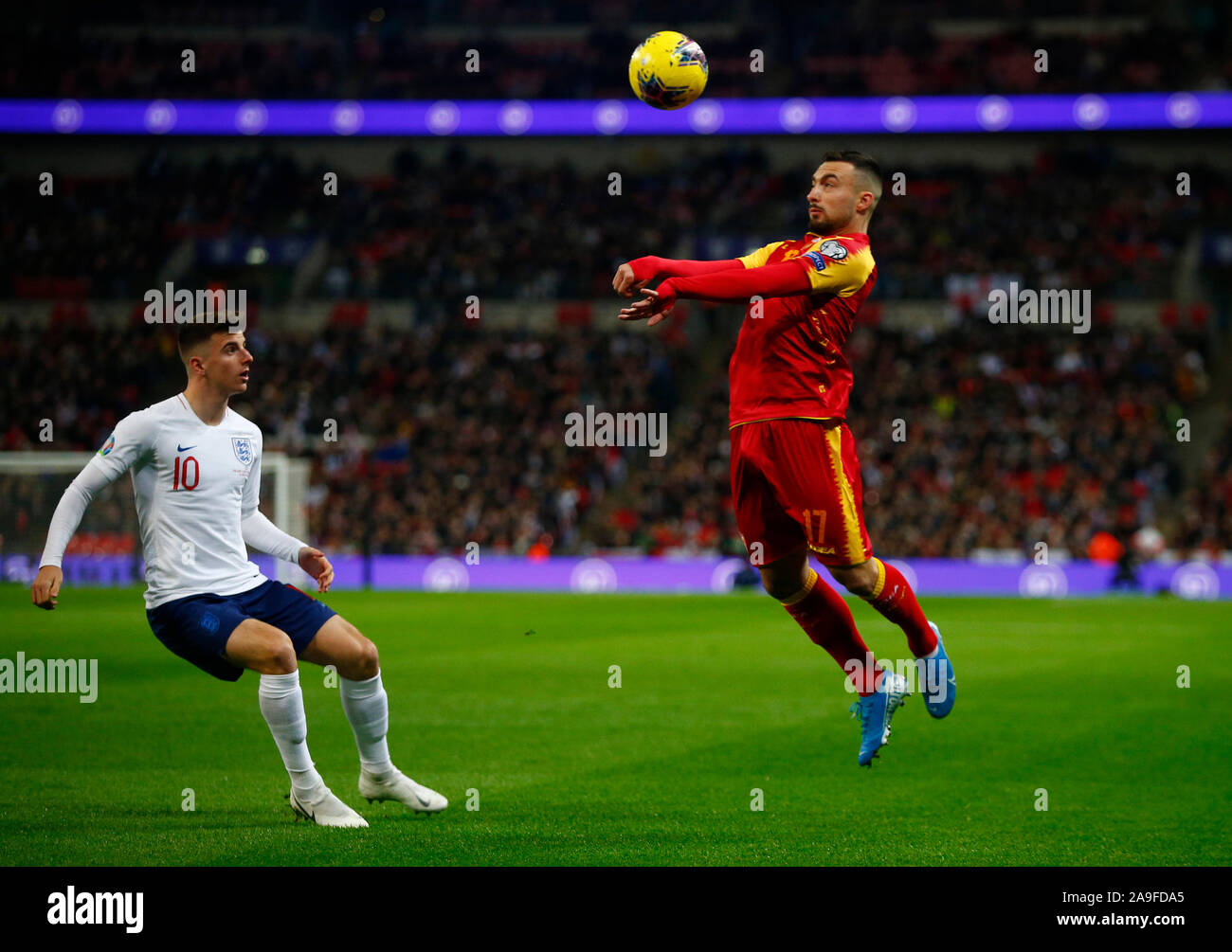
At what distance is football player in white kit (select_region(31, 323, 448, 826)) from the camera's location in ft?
21.9

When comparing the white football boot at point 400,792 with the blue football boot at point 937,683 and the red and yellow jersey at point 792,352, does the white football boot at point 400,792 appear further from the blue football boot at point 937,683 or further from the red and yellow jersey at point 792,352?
the blue football boot at point 937,683

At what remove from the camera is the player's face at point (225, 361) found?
6.86 m

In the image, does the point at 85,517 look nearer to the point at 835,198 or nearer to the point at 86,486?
the point at 86,486

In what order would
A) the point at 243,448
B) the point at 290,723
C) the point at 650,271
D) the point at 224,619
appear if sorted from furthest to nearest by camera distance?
the point at 243,448 → the point at 290,723 → the point at 224,619 → the point at 650,271

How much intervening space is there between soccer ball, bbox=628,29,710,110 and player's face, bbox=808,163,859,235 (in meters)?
0.84

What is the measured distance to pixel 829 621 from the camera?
7.63m

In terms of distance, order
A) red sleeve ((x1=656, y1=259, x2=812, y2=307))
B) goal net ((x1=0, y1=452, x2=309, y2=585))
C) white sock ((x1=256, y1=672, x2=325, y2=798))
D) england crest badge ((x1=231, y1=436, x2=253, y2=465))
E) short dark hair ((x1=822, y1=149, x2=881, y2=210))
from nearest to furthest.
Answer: red sleeve ((x1=656, y1=259, x2=812, y2=307)), white sock ((x1=256, y1=672, x2=325, y2=798)), england crest badge ((x1=231, y1=436, x2=253, y2=465)), short dark hair ((x1=822, y1=149, x2=881, y2=210)), goal net ((x1=0, y1=452, x2=309, y2=585))

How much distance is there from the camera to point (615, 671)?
13.9 meters

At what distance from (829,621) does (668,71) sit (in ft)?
9.56

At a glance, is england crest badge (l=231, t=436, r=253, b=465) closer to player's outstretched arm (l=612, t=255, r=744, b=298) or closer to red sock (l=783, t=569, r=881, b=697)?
player's outstretched arm (l=612, t=255, r=744, b=298)

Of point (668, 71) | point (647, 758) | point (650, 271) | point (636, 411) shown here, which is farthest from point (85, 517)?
point (650, 271)

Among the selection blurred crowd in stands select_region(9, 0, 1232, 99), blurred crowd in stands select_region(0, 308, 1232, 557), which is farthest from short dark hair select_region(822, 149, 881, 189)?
blurred crowd in stands select_region(9, 0, 1232, 99)

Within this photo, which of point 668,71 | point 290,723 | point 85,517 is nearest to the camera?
point 290,723

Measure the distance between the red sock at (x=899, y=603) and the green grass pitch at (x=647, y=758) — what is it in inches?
34.7
